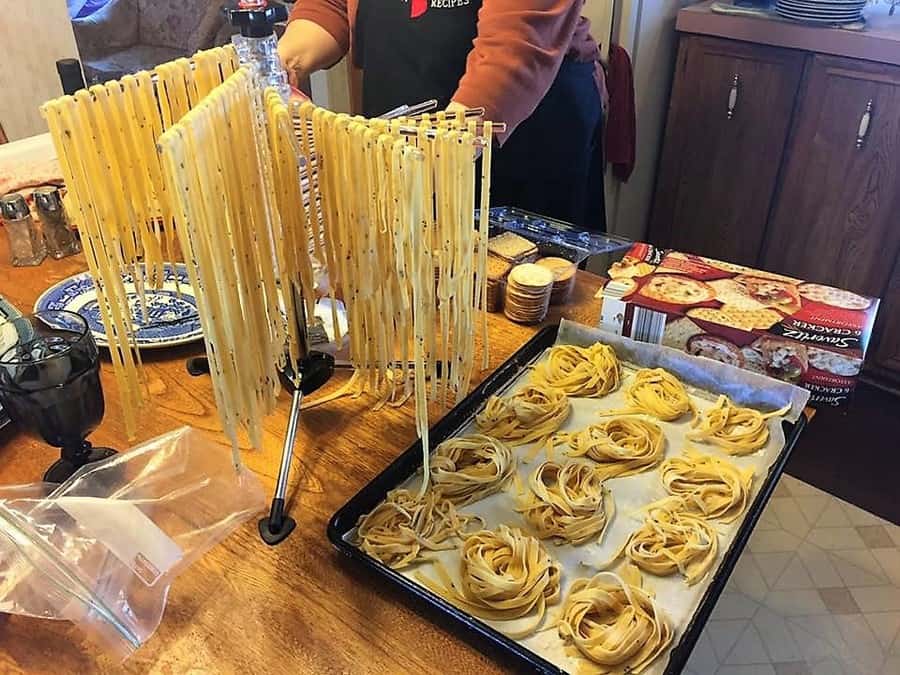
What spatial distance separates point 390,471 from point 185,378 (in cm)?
38

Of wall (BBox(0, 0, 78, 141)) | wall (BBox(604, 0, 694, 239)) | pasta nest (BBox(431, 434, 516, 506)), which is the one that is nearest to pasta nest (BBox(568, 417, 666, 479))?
pasta nest (BBox(431, 434, 516, 506))

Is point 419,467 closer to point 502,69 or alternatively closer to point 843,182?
point 502,69

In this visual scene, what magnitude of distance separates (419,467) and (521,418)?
Result: 0.16m

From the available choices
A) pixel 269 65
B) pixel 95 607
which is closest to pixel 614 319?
pixel 269 65

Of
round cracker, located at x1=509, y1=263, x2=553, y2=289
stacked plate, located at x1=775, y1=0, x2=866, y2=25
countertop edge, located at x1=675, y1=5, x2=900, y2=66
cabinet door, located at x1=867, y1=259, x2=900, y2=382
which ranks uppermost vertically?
stacked plate, located at x1=775, y1=0, x2=866, y2=25

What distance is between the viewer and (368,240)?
0.82 metres

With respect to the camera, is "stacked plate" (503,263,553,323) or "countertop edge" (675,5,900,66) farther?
"countertop edge" (675,5,900,66)

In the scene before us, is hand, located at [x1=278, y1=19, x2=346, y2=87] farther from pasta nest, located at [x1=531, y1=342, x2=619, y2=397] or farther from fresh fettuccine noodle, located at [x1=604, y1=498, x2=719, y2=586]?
fresh fettuccine noodle, located at [x1=604, y1=498, x2=719, y2=586]

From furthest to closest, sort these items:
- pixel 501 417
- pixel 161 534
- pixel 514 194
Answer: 1. pixel 514 194
2. pixel 501 417
3. pixel 161 534

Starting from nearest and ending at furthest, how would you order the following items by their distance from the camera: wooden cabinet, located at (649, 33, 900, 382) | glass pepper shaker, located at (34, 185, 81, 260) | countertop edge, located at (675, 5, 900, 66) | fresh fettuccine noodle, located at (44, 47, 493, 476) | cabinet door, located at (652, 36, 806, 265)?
1. fresh fettuccine noodle, located at (44, 47, 493, 476)
2. glass pepper shaker, located at (34, 185, 81, 260)
3. countertop edge, located at (675, 5, 900, 66)
4. wooden cabinet, located at (649, 33, 900, 382)
5. cabinet door, located at (652, 36, 806, 265)

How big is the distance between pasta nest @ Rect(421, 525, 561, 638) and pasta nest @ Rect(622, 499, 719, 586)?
10cm

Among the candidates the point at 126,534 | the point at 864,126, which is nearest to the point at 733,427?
the point at 126,534

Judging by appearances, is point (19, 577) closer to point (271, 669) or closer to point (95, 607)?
point (95, 607)

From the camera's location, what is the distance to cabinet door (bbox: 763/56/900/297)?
2.21 m
